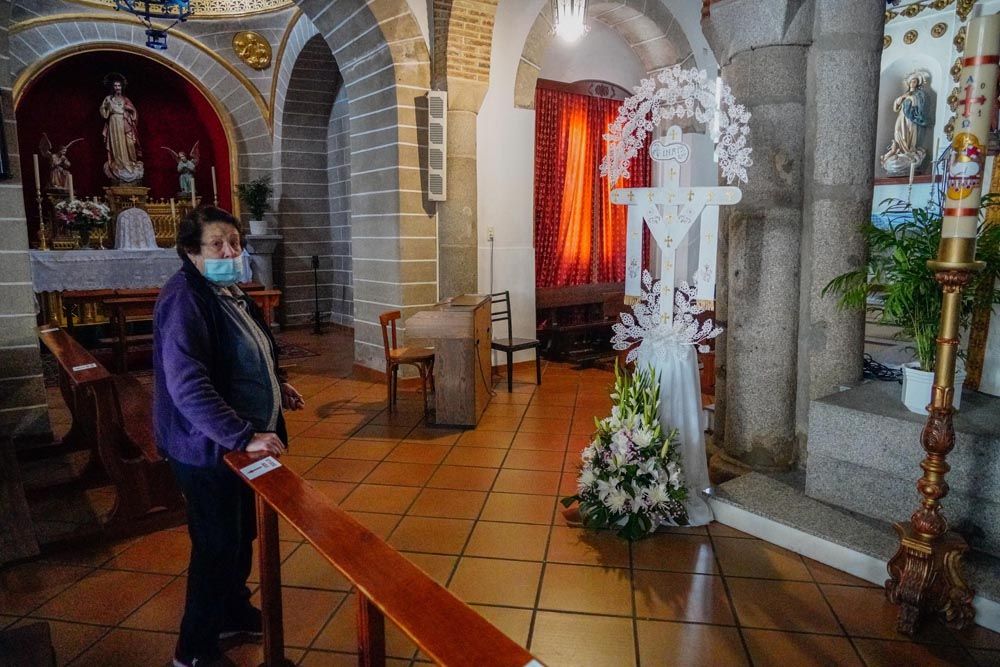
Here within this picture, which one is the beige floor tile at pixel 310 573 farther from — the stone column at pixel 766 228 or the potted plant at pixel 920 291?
the potted plant at pixel 920 291

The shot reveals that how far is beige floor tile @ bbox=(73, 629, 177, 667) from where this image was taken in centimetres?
223

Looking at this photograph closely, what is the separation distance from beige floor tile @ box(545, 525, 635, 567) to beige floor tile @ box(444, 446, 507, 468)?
0.94 metres

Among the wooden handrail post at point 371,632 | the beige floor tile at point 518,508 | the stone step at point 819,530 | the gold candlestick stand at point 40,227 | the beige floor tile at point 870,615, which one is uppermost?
the gold candlestick stand at point 40,227

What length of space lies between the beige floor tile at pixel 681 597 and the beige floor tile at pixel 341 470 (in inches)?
70.9

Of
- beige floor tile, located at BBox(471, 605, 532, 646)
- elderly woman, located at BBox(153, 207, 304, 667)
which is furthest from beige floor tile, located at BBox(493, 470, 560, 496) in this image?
elderly woman, located at BBox(153, 207, 304, 667)

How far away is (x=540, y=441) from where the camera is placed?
448 cm

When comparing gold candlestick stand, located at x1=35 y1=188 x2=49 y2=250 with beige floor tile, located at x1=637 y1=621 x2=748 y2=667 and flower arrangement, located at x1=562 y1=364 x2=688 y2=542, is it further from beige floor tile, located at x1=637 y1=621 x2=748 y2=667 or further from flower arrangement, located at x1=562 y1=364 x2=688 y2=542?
beige floor tile, located at x1=637 y1=621 x2=748 y2=667

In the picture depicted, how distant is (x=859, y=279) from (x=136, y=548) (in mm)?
3528

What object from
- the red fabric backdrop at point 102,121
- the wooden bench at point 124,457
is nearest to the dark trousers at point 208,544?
the wooden bench at point 124,457

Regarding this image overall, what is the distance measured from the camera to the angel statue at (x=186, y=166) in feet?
31.1

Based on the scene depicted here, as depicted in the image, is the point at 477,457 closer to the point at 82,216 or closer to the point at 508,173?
the point at 508,173

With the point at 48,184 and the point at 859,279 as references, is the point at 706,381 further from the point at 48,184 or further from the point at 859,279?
the point at 48,184

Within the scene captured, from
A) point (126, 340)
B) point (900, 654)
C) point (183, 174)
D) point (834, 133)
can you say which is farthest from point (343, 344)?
point (900, 654)

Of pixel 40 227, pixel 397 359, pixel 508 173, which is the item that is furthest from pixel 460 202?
pixel 40 227
